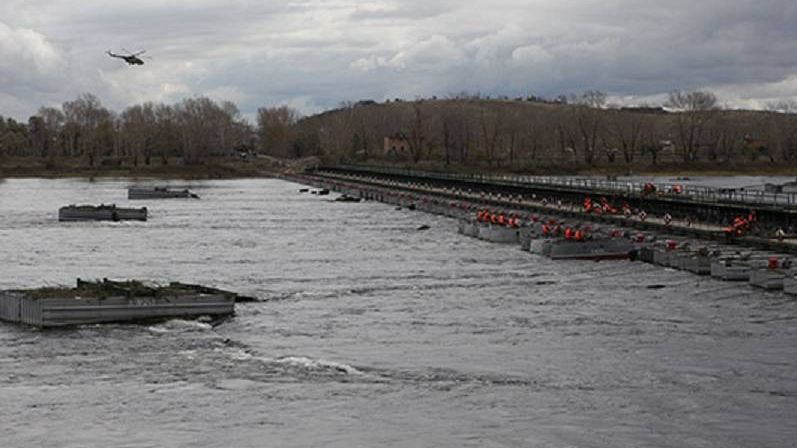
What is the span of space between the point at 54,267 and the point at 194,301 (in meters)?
25.5

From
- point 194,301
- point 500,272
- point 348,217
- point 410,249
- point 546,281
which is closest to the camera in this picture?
point 194,301

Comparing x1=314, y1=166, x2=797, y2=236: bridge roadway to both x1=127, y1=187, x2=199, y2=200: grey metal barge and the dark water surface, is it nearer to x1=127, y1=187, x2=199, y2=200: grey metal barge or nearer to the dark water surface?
the dark water surface

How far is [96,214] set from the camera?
397ft

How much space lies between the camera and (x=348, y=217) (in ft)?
418

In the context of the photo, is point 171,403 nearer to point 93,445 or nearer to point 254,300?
point 93,445

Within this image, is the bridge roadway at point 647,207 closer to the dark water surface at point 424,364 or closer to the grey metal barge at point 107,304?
the dark water surface at point 424,364

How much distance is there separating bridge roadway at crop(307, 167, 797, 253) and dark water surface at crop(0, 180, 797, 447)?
13.4 m

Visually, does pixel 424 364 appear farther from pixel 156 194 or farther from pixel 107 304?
pixel 156 194

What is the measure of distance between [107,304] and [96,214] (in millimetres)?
73671

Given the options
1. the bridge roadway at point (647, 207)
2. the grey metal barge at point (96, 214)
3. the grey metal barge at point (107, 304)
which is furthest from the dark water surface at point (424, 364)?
the grey metal barge at point (96, 214)

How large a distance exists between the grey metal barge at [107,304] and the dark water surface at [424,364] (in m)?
1.06

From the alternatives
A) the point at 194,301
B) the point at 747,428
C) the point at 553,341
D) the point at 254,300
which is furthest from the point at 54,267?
the point at 747,428

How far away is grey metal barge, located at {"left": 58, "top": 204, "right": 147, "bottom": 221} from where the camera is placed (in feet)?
393

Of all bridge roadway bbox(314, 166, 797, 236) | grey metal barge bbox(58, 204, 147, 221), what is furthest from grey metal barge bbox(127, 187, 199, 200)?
grey metal barge bbox(58, 204, 147, 221)
